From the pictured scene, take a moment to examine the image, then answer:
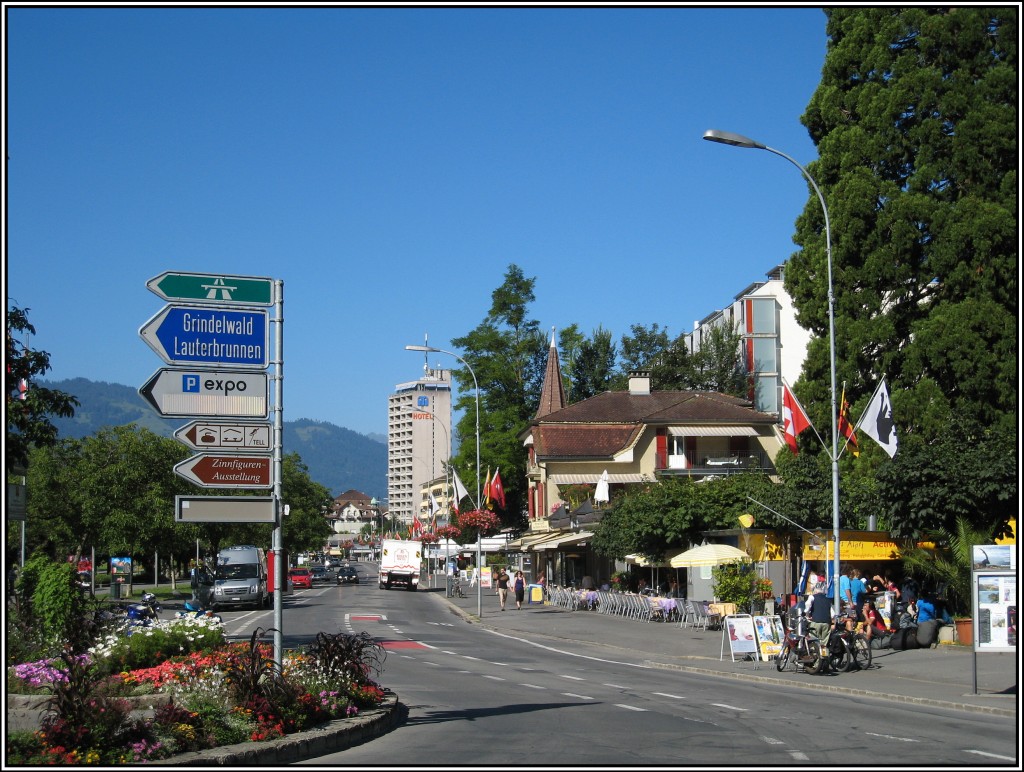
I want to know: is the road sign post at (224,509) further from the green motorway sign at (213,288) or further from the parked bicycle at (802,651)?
the parked bicycle at (802,651)

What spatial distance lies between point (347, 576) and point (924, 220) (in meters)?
62.1

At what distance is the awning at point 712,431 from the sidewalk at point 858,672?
73.7 feet

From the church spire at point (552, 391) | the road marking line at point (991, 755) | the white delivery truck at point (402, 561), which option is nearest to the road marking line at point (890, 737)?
the road marking line at point (991, 755)

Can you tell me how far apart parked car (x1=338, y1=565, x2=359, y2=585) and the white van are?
32185mm

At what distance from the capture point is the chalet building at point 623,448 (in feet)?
200

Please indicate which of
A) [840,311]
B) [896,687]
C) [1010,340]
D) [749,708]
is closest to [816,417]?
[840,311]

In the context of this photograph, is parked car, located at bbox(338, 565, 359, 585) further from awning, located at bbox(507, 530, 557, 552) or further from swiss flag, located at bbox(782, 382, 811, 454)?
swiss flag, located at bbox(782, 382, 811, 454)

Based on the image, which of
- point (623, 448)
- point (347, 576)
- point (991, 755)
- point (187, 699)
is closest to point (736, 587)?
point (991, 755)

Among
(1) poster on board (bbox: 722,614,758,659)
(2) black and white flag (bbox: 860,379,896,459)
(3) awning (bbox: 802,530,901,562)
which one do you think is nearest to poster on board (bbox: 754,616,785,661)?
(1) poster on board (bbox: 722,614,758,659)

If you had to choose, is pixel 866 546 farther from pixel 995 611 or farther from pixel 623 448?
pixel 623 448

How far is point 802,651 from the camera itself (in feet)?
72.4

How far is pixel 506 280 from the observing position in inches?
3369

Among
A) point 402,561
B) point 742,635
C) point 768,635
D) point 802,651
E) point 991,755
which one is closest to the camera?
point 991,755

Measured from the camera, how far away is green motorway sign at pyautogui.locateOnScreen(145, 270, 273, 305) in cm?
1288
